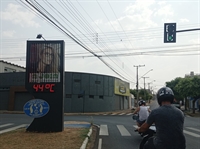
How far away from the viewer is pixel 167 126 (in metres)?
3.74

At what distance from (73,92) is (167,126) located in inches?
1356

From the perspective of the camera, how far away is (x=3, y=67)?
4912cm

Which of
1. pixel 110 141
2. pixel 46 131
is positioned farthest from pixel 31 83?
pixel 110 141

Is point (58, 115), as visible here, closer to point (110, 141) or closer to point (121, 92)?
point (110, 141)

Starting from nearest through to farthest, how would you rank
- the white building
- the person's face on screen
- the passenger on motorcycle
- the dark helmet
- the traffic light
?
the dark helmet < the passenger on motorcycle < the person's face on screen < the traffic light < the white building

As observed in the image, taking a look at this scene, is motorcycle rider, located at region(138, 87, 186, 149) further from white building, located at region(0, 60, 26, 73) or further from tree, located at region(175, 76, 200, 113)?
white building, located at region(0, 60, 26, 73)

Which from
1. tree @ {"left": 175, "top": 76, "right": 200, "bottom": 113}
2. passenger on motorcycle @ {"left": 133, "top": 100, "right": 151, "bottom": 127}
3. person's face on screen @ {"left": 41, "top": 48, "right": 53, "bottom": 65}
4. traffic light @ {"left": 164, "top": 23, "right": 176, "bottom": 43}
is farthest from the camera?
tree @ {"left": 175, "top": 76, "right": 200, "bottom": 113}

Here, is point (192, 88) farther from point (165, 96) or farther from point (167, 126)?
point (167, 126)

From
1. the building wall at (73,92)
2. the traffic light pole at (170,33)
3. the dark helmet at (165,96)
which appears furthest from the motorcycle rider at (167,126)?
the building wall at (73,92)

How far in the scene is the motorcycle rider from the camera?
3.68m

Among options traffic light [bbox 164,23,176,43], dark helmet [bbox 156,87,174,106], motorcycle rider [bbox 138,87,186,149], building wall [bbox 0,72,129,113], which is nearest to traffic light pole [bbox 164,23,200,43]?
traffic light [bbox 164,23,176,43]

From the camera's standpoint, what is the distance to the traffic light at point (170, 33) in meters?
15.5

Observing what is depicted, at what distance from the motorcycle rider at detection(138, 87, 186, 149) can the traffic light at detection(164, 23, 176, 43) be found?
12.1 meters

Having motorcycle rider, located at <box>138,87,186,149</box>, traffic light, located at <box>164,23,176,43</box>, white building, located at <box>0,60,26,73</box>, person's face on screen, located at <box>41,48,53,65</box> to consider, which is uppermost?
white building, located at <box>0,60,26,73</box>
